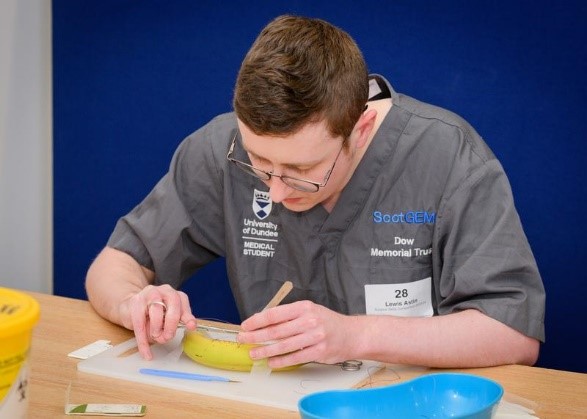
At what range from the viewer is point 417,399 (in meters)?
1.26

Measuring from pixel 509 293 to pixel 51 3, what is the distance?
6.77ft

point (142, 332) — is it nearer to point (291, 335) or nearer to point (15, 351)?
point (291, 335)

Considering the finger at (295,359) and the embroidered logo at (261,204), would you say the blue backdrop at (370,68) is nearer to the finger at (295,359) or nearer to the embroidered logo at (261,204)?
the embroidered logo at (261,204)

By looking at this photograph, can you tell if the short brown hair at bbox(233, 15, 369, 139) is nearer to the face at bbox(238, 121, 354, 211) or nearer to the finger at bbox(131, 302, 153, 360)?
the face at bbox(238, 121, 354, 211)

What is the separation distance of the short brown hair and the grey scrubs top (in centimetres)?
26

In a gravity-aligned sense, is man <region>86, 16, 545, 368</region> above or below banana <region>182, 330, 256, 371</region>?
above

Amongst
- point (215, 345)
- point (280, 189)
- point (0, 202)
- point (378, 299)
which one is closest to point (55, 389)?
point (215, 345)

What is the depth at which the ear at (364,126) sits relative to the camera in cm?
180

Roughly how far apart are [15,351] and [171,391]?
22.0 inches

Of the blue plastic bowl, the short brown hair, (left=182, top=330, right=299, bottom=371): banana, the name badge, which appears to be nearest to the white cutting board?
(left=182, top=330, right=299, bottom=371): banana

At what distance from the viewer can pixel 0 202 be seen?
3.15 metres

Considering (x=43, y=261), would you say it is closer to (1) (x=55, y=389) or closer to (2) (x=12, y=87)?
(2) (x=12, y=87)

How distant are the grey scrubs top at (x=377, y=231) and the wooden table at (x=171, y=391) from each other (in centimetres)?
16

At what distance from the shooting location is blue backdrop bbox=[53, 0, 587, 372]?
2477mm
